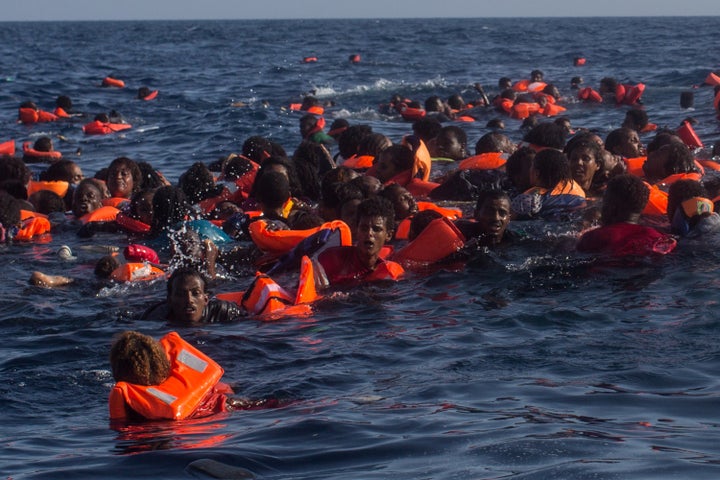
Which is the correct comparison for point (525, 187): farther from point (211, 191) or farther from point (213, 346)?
point (213, 346)

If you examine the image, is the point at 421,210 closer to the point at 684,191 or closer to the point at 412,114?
the point at 684,191

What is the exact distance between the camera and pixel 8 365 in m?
7.84

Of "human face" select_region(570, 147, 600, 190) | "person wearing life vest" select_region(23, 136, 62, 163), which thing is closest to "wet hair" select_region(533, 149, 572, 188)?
"human face" select_region(570, 147, 600, 190)

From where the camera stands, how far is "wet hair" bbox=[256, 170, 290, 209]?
1084cm

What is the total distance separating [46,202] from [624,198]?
24.1 ft

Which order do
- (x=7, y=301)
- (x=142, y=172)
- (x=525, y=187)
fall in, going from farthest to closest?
(x=142, y=172)
(x=525, y=187)
(x=7, y=301)

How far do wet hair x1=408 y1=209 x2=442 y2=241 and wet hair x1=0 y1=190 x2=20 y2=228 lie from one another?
471cm

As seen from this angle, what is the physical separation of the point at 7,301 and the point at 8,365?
2056 mm

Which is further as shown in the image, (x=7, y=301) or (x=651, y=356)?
(x=7, y=301)

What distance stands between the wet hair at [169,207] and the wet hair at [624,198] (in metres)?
4.23

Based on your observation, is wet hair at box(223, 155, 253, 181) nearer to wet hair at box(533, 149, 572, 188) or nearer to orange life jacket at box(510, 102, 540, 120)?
wet hair at box(533, 149, 572, 188)

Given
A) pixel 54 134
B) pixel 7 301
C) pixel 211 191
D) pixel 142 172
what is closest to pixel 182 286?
pixel 7 301

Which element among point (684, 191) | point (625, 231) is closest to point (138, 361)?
point (625, 231)

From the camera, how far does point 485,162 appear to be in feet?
44.4
